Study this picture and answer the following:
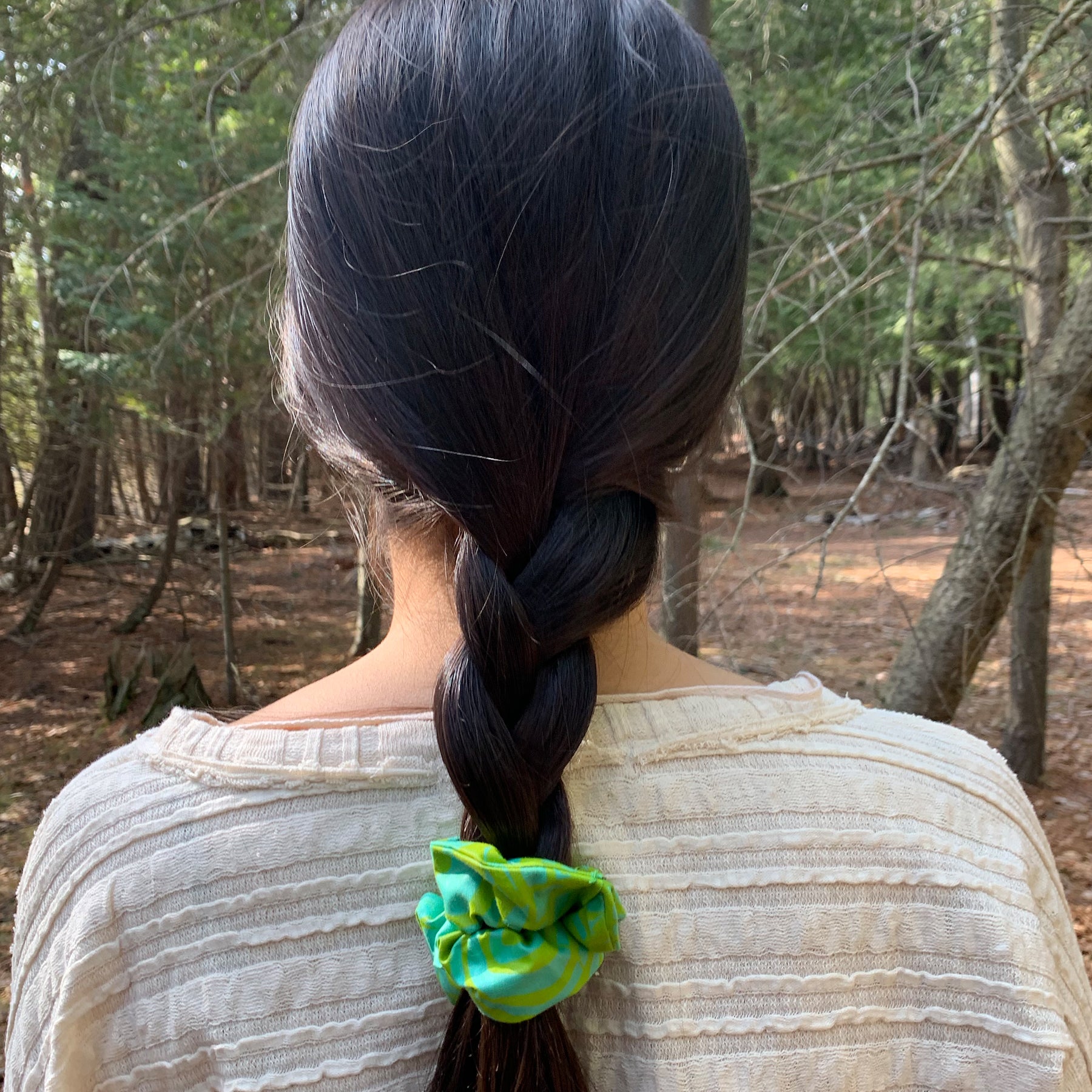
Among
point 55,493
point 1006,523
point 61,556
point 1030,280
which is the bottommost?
point 61,556

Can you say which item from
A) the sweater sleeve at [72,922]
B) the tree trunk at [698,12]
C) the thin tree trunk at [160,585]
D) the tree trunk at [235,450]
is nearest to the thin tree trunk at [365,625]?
the tree trunk at [235,450]

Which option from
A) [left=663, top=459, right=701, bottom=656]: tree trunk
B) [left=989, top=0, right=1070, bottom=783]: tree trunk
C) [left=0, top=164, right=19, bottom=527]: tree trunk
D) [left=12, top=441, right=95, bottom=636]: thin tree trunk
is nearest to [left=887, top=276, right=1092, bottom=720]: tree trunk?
[left=989, top=0, right=1070, bottom=783]: tree trunk

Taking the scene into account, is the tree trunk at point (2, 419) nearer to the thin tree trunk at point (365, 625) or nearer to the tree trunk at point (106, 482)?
the tree trunk at point (106, 482)

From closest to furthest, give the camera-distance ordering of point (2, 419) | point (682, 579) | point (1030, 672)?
point (682, 579), point (1030, 672), point (2, 419)

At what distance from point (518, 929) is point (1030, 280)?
3.47 meters

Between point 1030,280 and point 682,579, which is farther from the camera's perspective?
point 1030,280

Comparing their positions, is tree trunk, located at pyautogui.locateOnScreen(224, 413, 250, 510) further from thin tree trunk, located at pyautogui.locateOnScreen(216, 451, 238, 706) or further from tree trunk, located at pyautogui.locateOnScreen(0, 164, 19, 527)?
tree trunk, located at pyautogui.locateOnScreen(0, 164, 19, 527)

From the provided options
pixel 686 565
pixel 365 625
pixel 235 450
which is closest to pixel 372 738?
pixel 686 565

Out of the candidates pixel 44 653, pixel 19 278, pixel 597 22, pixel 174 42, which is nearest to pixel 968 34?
pixel 174 42

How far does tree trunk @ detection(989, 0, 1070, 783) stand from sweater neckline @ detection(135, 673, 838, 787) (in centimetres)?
209

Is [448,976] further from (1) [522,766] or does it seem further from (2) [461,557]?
(2) [461,557]

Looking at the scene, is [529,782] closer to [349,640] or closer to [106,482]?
[349,640]

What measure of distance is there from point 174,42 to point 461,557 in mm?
3885

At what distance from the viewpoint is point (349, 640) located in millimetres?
7047
